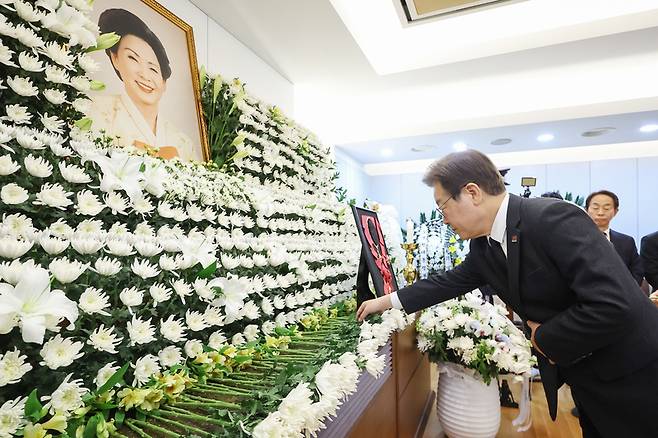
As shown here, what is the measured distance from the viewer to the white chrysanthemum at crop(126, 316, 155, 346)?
697mm

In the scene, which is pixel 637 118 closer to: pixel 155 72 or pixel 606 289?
pixel 606 289

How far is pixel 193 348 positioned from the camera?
0.85 meters

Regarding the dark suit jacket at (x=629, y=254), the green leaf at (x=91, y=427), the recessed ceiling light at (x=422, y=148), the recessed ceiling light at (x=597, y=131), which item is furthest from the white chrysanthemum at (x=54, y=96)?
the recessed ceiling light at (x=597, y=131)

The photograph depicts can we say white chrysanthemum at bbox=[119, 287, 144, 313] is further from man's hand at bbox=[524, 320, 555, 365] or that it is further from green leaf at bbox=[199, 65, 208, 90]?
green leaf at bbox=[199, 65, 208, 90]

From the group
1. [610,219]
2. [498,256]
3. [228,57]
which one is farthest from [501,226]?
[610,219]

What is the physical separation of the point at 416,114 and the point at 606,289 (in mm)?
4064

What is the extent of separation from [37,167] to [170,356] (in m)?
0.48

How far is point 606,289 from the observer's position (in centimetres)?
97

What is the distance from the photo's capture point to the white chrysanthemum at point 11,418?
50cm

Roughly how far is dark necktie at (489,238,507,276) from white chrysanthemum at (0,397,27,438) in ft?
4.34

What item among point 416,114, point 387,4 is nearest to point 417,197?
point 416,114

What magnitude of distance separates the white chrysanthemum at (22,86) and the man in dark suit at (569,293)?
47.3 inches

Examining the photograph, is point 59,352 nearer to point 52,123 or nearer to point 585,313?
point 52,123

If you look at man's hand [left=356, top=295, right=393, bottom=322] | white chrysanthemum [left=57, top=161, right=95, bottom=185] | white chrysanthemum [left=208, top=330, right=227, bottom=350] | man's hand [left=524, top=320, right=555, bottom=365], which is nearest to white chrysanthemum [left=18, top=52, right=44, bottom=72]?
white chrysanthemum [left=57, top=161, right=95, bottom=185]
